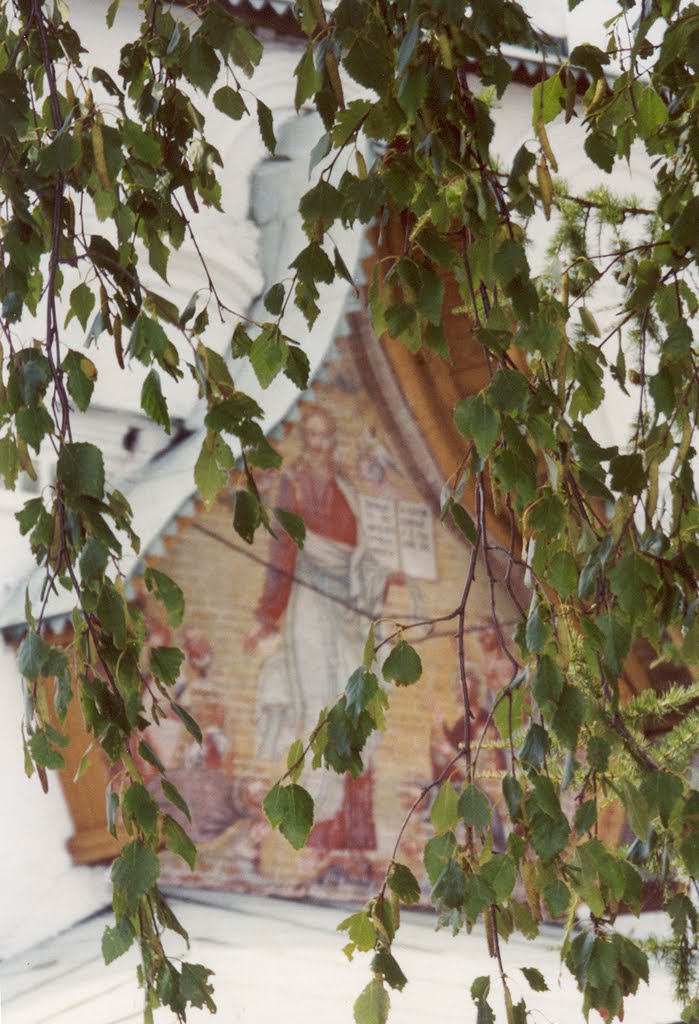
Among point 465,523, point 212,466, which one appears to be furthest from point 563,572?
point 212,466

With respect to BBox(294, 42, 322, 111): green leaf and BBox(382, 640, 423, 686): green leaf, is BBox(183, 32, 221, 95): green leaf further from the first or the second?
BBox(382, 640, 423, 686): green leaf

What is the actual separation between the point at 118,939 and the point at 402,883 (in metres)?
0.24

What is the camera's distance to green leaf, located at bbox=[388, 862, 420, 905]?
1.17 m

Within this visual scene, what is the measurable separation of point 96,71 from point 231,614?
5.80 ft

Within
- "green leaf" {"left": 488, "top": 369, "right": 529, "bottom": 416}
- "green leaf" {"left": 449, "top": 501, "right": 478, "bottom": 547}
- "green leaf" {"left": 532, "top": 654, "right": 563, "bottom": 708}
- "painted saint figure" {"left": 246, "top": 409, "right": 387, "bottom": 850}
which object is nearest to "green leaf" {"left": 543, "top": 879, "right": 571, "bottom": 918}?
"green leaf" {"left": 532, "top": 654, "right": 563, "bottom": 708}

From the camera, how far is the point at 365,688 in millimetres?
1077

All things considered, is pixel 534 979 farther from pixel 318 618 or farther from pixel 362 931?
pixel 318 618

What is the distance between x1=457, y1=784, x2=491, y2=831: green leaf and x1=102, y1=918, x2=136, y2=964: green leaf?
0.31 meters

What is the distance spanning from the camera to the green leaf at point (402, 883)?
3.83 ft

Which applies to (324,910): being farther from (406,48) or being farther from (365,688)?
(406,48)

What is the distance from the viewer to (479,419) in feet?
3.47

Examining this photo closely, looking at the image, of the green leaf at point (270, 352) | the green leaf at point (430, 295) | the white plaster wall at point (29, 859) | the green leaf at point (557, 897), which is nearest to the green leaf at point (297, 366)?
the green leaf at point (270, 352)

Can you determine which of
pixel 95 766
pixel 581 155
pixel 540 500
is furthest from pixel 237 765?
pixel 540 500

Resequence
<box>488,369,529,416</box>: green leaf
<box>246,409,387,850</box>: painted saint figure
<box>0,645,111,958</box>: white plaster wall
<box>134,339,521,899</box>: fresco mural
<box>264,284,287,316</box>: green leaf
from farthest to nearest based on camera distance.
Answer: <box>246,409,387,850</box>: painted saint figure
<box>134,339,521,899</box>: fresco mural
<box>0,645,111,958</box>: white plaster wall
<box>264,284,287,316</box>: green leaf
<box>488,369,529,416</box>: green leaf
